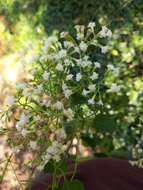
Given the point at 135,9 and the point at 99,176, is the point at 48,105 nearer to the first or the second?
the point at 99,176

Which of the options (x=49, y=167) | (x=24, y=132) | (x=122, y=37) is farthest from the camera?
(x=122, y=37)

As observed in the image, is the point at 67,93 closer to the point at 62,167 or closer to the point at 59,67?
the point at 59,67

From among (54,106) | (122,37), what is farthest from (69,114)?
(122,37)

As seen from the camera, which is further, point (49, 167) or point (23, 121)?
point (49, 167)

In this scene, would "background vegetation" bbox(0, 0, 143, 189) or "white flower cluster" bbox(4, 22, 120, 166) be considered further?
"background vegetation" bbox(0, 0, 143, 189)

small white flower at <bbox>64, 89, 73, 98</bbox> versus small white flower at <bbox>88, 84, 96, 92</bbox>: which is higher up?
small white flower at <bbox>88, 84, 96, 92</bbox>

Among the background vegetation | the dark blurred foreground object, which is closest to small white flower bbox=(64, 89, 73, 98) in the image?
the dark blurred foreground object

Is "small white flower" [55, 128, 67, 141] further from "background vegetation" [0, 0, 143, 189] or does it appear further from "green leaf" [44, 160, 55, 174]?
"background vegetation" [0, 0, 143, 189]

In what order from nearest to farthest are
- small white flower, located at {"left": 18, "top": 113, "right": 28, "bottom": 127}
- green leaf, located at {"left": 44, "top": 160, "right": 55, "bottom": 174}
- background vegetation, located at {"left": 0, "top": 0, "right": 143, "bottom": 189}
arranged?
small white flower, located at {"left": 18, "top": 113, "right": 28, "bottom": 127}, green leaf, located at {"left": 44, "top": 160, "right": 55, "bottom": 174}, background vegetation, located at {"left": 0, "top": 0, "right": 143, "bottom": 189}
